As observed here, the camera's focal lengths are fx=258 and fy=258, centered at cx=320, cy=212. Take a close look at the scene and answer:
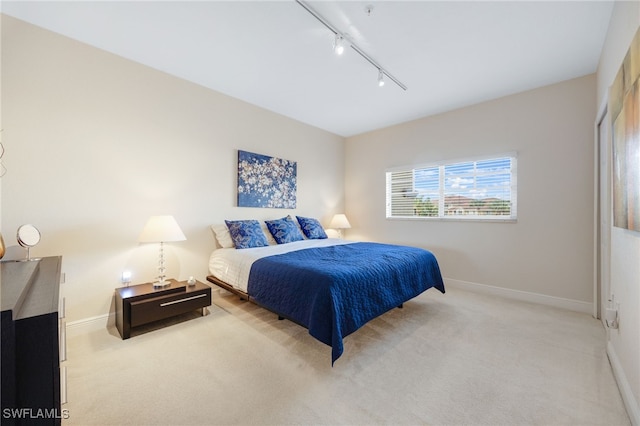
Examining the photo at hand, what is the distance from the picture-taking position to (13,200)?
2.12m

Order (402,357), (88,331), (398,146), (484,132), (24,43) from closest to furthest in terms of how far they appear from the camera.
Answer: (402,357)
(24,43)
(88,331)
(484,132)
(398,146)

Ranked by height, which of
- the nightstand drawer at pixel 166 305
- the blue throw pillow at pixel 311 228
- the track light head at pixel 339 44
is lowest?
the nightstand drawer at pixel 166 305

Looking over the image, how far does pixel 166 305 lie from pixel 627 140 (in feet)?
11.8

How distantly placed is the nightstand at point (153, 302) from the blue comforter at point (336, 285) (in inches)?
23.9

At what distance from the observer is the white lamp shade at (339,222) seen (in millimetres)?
4793

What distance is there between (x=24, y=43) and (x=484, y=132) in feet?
16.4

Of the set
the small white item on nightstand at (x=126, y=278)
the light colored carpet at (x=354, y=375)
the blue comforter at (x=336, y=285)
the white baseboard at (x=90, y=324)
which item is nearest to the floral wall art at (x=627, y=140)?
the light colored carpet at (x=354, y=375)

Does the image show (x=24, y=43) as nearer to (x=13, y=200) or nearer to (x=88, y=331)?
(x=13, y=200)

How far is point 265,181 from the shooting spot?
3.91 metres

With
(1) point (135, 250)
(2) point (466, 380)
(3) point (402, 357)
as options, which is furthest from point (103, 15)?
(2) point (466, 380)

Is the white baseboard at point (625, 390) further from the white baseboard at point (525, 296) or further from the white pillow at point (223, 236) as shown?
the white pillow at point (223, 236)

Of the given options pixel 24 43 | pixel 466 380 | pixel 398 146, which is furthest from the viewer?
pixel 398 146

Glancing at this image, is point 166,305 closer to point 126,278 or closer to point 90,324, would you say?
point 126,278

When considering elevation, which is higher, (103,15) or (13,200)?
(103,15)
